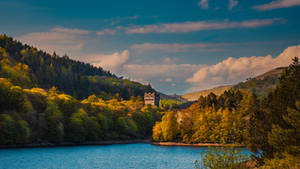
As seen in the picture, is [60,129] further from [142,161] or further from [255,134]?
[255,134]

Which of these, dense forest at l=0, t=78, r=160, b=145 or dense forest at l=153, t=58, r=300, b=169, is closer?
dense forest at l=153, t=58, r=300, b=169

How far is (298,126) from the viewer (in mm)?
30141

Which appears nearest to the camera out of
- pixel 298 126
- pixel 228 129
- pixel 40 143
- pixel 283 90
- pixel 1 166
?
pixel 298 126

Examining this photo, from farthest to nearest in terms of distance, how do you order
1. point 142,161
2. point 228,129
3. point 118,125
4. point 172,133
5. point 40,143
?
point 118,125 → point 172,133 → point 228,129 → point 40,143 → point 142,161

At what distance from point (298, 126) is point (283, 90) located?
7.56 meters

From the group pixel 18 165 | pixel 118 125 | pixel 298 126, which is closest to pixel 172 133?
pixel 118 125

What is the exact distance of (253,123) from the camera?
134 ft

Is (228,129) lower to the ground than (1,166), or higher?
higher

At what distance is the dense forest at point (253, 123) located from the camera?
3119cm

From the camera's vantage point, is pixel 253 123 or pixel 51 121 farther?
pixel 51 121

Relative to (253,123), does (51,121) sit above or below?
above

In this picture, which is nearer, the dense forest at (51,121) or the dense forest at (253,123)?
the dense forest at (253,123)

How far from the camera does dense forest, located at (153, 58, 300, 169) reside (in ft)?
102

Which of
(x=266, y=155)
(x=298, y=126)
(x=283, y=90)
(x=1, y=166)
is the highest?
(x=283, y=90)
